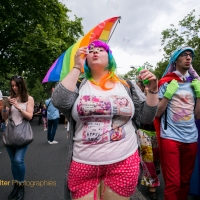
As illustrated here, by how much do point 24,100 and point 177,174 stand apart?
2.15 meters

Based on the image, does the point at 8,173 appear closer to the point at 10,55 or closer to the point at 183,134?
the point at 183,134

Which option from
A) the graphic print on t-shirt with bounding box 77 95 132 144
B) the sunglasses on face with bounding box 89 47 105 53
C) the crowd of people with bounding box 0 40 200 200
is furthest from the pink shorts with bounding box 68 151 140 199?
the sunglasses on face with bounding box 89 47 105 53

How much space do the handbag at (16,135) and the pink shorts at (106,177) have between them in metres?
1.45

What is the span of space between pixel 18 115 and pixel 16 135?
0.94ft

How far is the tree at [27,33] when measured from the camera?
955cm

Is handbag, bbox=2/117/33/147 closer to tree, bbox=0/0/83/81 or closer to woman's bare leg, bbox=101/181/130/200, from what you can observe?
woman's bare leg, bbox=101/181/130/200

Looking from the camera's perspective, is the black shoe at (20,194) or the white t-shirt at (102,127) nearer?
the white t-shirt at (102,127)

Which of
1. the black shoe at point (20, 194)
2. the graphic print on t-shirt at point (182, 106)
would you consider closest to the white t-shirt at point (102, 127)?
the graphic print on t-shirt at point (182, 106)

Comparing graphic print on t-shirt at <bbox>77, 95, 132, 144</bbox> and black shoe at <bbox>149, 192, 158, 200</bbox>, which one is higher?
graphic print on t-shirt at <bbox>77, 95, 132, 144</bbox>

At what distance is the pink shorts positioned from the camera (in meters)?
1.40

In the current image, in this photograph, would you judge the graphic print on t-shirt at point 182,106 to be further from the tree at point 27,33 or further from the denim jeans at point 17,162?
the tree at point 27,33

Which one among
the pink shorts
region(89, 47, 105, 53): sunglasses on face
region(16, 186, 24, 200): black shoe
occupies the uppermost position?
region(89, 47, 105, 53): sunglasses on face

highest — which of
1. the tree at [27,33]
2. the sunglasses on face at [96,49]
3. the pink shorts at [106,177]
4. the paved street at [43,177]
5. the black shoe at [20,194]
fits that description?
→ the tree at [27,33]

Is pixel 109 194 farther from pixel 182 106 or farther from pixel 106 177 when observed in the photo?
pixel 182 106
